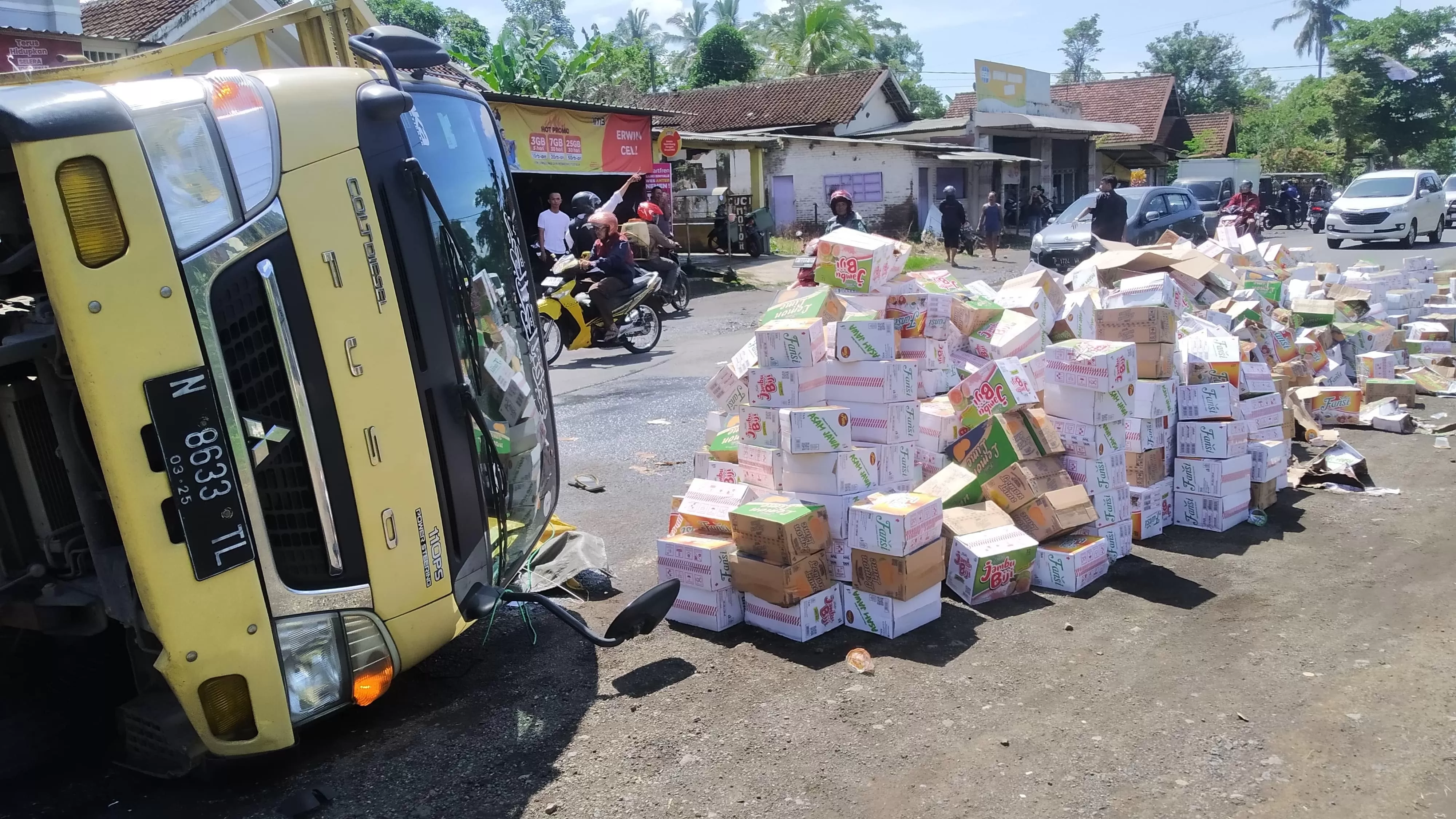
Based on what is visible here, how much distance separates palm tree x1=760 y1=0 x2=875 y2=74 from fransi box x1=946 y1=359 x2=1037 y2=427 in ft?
124

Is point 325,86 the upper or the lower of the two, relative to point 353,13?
lower

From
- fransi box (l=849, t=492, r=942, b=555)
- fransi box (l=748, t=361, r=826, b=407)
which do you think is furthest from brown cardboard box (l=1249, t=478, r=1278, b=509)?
fransi box (l=748, t=361, r=826, b=407)

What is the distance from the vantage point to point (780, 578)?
13.7ft

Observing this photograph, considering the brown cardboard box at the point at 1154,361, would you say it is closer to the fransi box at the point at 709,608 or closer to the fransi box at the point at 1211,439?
the fransi box at the point at 1211,439

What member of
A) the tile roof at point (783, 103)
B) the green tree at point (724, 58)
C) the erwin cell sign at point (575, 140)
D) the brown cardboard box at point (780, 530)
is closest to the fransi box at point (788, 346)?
the brown cardboard box at point (780, 530)

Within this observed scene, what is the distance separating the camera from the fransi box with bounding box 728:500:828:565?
4164mm

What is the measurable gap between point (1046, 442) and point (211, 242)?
3.96 metres

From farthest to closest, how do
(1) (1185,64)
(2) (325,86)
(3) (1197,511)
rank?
(1) (1185,64) < (3) (1197,511) < (2) (325,86)

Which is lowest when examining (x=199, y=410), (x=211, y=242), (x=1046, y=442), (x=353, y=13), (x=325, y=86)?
(x=1046, y=442)

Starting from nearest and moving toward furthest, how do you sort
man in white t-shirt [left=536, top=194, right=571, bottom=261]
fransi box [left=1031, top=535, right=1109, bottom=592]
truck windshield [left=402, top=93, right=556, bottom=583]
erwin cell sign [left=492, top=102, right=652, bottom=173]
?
1. truck windshield [left=402, top=93, right=556, bottom=583]
2. fransi box [left=1031, top=535, right=1109, bottom=592]
3. man in white t-shirt [left=536, top=194, right=571, bottom=261]
4. erwin cell sign [left=492, top=102, right=652, bottom=173]

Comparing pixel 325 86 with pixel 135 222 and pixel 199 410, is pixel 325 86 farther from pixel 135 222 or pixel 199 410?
pixel 199 410

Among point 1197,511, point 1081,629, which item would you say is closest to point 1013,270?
point 1197,511

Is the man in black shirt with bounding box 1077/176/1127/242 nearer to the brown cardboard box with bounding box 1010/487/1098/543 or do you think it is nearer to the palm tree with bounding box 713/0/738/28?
the brown cardboard box with bounding box 1010/487/1098/543

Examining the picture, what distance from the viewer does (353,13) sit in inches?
177
